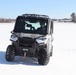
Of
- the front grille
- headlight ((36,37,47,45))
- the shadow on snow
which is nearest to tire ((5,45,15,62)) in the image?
the shadow on snow

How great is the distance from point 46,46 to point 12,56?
4.20ft

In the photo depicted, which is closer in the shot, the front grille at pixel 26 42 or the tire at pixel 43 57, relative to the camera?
the tire at pixel 43 57

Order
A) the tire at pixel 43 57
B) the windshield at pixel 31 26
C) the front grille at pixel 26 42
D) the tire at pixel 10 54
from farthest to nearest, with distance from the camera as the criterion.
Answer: the windshield at pixel 31 26 → the tire at pixel 10 54 → the front grille at pixel 26 42 → the tire at pixel 43 57

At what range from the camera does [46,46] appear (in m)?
10.9

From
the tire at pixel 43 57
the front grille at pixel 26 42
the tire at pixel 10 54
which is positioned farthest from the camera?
the tire at pixel 10 54

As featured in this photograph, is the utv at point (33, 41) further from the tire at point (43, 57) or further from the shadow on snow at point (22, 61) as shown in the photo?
the shadow on snow at point (22, 61)

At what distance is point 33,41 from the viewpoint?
1070 centimetres

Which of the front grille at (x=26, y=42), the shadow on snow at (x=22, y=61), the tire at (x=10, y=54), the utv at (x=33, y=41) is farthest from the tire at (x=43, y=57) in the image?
the tire at (x=10, y=54)

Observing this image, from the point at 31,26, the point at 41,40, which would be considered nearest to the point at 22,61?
the point at 41,40

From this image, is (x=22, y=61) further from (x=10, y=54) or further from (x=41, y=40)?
(x=41, y=40)

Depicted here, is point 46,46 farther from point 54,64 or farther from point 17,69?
point 17,69

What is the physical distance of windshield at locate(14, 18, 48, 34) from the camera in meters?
11.4

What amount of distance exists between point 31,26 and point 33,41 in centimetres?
108

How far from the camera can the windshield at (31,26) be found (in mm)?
11352
